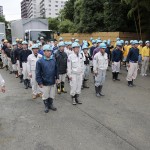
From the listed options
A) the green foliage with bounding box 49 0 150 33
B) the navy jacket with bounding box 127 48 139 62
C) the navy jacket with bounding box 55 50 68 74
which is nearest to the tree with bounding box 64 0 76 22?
the green foliage with bounding box 49 0 150 33

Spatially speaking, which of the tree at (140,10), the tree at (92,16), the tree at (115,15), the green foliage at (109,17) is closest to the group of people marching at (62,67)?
the tree at (140,10)

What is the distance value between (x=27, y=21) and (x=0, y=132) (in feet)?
67.9

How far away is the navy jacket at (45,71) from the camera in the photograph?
7.27 m

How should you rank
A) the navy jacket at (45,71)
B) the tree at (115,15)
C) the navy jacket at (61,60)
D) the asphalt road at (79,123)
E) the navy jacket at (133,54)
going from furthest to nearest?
the tree at (115,15) → the navy jacket at (133,54) → the navy jacket at (61,60) → the navy jacket at (45,71) → the asphalt road at (79,123)

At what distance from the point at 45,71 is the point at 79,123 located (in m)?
1.79

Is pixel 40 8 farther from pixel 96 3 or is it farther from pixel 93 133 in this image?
pixel 93 133

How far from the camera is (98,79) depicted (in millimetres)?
9266

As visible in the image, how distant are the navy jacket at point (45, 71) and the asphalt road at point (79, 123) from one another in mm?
968

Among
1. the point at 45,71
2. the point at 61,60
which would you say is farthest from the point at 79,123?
the point at 61,60

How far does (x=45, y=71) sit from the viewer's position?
7277mm

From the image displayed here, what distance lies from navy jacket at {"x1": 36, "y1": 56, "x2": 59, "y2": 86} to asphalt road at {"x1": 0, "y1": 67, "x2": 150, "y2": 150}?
97 cm

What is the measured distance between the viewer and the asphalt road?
543 cm

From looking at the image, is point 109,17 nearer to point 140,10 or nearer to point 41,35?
point 140,10

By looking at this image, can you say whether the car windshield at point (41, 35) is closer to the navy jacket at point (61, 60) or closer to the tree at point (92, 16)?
the tree at point (92, 16)
